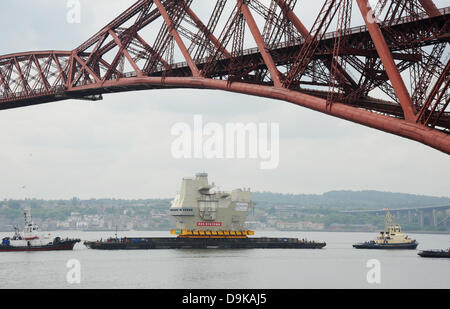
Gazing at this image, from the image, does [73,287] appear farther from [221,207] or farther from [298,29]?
[221,207]

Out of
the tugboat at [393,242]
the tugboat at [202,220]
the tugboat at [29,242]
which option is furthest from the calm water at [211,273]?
the tugboat at [393,242]

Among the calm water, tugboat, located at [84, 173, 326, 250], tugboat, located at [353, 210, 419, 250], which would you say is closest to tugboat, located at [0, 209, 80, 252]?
tugboat, located at [84, 173, 326, 250]

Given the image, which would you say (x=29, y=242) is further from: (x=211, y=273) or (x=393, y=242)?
(x=393, y=242)

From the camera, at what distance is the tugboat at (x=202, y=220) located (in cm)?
8331

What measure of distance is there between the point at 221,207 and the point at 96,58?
37.0m

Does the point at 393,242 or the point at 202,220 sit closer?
the point at 202,220

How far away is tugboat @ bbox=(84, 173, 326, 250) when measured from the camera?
83.3m

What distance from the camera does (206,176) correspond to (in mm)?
85375

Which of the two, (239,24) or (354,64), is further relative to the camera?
(239,24)

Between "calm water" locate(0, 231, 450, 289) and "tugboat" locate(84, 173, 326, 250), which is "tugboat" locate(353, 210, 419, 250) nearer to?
"tugboat" locate(84, 173, 326, 250)

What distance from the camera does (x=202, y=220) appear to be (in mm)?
84500

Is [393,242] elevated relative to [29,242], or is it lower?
lower

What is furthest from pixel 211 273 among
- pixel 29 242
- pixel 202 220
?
pixel 29 242
